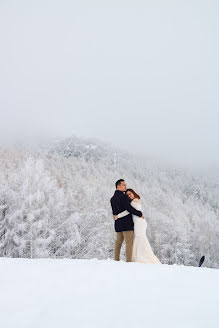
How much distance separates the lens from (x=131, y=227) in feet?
23.4

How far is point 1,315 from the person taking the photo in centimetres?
262

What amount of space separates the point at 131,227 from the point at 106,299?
4133 mm

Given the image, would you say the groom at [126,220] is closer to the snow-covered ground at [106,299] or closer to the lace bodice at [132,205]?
the lace bodice at [132,205]

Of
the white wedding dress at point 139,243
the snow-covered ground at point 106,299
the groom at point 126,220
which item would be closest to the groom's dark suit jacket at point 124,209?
the groom at point 126,220

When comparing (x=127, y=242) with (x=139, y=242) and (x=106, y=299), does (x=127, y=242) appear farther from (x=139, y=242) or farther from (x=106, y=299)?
(x=106, y=299)

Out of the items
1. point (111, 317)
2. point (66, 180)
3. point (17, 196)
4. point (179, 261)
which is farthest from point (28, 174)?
point (111, 317)

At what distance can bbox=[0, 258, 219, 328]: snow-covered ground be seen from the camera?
2479 mm

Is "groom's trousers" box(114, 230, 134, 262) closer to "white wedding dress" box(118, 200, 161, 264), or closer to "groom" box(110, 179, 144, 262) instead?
"groom" box(110, 179, 144, 262)

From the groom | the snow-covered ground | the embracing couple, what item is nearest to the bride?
the embracing couple

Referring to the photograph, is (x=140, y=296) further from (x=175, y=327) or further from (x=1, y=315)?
(x=1, y=315)

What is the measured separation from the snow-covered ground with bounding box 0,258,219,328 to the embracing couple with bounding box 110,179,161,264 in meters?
2.56

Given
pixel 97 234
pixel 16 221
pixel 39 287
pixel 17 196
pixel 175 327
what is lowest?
pixel 97 234


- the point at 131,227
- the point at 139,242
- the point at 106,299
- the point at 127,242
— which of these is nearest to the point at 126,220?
the point at 131,227

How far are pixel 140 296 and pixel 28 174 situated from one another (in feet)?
80.6
